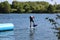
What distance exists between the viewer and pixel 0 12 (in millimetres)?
122938

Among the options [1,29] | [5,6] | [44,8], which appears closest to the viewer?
[1,29]

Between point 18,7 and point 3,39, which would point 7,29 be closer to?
point 3,39

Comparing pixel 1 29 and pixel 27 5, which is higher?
pixel 1 29

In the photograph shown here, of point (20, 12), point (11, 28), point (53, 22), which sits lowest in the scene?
point (20, 12)

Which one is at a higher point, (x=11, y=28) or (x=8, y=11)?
(x=11, y=28)

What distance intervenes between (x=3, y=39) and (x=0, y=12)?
344 feet

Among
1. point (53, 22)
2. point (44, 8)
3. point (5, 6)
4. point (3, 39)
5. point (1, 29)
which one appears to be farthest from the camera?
point (5, 6)

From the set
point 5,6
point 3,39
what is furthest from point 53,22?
point 5,6

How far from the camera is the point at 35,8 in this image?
123438mm

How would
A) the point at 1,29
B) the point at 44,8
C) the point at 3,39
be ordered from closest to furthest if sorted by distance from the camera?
1. the point at 3,39
2. the point at 1,29
3. the point at 44,8

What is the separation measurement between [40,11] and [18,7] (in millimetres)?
11083

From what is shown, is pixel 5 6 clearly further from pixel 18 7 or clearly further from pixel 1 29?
pixel 1 29

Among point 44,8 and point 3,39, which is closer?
point 3,39

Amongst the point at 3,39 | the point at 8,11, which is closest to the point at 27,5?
the point at 8,11
